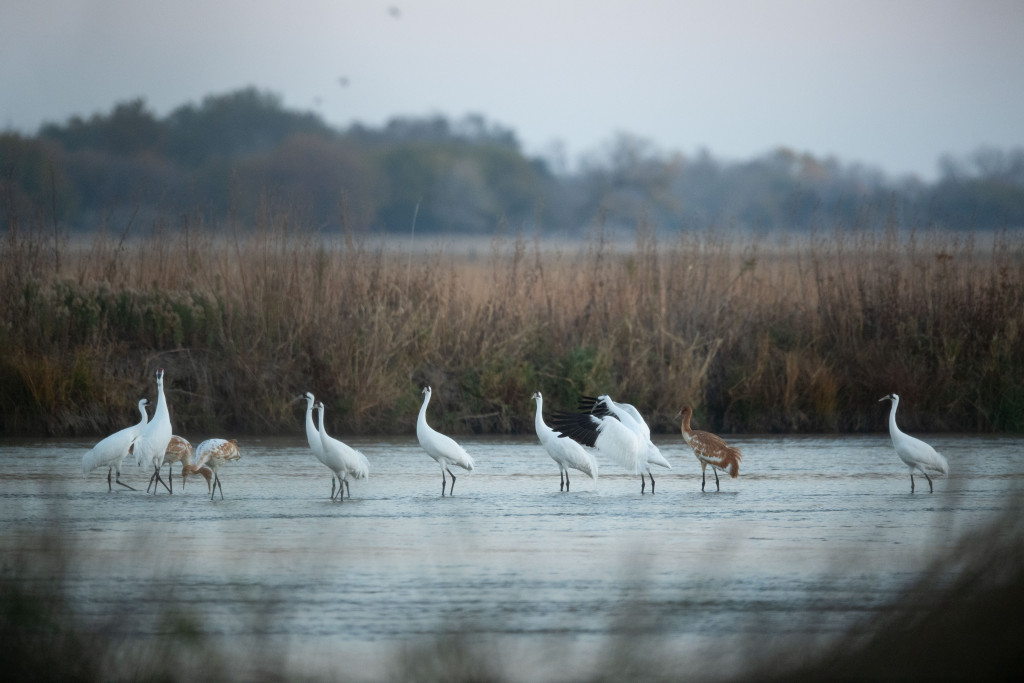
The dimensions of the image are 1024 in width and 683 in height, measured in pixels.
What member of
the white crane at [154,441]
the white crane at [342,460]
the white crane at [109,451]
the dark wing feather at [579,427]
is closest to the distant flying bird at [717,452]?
the dark wing feather at [579,427]

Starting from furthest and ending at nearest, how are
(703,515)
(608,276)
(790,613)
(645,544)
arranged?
1. (608,276)
2. (703,515)
3. (645,544)
4. (790,613)

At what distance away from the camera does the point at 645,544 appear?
8.29 metres

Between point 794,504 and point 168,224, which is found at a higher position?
point 168,224

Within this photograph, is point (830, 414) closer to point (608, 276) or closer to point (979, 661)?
point (608, 276)

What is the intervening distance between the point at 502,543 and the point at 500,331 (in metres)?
6.31

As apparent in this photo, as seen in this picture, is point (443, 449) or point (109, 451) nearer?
point (109, 451)

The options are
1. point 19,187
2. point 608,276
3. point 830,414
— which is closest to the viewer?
point 830,414

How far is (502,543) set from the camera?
8336mm

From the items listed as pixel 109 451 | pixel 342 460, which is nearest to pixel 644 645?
pixel 342 460

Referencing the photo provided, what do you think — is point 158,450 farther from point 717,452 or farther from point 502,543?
point 717,452

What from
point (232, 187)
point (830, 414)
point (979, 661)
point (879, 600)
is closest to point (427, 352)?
point (232, 187)

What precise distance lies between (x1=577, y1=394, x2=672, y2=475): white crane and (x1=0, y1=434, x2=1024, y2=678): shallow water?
322mm

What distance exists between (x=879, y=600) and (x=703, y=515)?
314 cm

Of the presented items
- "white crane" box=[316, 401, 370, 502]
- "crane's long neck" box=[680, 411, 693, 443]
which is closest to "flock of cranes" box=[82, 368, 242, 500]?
"white crane" box=[316, 401, 370, 502]
